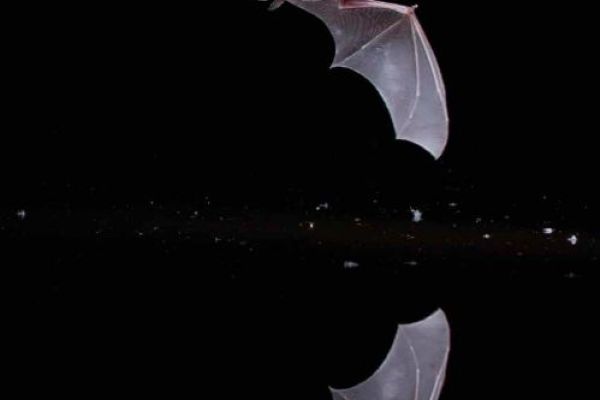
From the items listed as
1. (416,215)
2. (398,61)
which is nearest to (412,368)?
(398,61)

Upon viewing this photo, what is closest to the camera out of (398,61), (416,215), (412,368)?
(412,368)

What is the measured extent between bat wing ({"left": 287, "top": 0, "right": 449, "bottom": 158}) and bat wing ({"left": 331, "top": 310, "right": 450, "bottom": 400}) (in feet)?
2.90

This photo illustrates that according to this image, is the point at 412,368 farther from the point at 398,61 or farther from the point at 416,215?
the point at 416,215

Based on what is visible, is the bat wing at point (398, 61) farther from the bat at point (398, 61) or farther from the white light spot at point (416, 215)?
the white light spot at point (416, 215)

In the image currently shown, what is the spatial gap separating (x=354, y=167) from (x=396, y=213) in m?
0.23

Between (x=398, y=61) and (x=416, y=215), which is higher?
(x=398, y=61)

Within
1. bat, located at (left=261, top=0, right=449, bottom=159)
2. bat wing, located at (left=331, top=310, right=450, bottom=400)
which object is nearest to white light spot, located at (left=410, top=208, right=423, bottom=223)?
bat, located at (left=261, top=0, right=449, bottom=159)

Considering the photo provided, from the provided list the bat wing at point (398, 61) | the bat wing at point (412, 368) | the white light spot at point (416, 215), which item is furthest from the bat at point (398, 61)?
the bat wing at point (412, 368)

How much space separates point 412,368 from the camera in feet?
5.28

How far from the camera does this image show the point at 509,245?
110 inches

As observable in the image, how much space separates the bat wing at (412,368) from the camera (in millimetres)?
1498

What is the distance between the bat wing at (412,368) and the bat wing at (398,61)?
884 mm

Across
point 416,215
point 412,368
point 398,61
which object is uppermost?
point 398,61

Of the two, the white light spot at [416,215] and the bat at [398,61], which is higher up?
the bat at [398,61]
